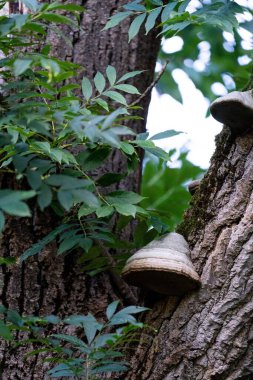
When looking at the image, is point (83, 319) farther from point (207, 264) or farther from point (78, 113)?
point (78, 113)

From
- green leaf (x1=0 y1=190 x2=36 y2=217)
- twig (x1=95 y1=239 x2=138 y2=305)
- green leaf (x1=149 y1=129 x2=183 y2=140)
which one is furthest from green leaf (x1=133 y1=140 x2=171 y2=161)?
green leaf (x1=0 y1=190 x2=36 y2=217)

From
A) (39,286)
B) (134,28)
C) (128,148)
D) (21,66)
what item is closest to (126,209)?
A: (128,148)

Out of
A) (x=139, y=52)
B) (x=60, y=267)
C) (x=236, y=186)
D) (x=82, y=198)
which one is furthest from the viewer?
(x=139, y=52)

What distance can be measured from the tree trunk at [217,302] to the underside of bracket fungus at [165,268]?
0.05m

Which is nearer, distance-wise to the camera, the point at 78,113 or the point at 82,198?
the point at 82,198

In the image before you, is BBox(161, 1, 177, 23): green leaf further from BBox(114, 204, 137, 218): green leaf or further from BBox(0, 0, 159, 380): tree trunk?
BBox(0, 0, 159, 380): tree trunk

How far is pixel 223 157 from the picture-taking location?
253 centimetres

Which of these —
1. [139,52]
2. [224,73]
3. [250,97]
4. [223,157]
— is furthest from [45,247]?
[224,73]

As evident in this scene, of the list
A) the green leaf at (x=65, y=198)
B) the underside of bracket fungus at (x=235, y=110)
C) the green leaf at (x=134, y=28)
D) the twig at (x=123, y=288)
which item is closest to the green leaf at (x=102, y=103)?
the green leaf at (x=134, y=28)

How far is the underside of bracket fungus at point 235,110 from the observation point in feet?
7.76

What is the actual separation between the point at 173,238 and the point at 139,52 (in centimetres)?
148

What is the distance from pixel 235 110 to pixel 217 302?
2.32 feet

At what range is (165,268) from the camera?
2.33m

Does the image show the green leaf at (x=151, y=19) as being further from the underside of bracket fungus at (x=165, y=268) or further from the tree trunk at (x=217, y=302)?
the underside of bracket fungus at (x=165, y=268)
